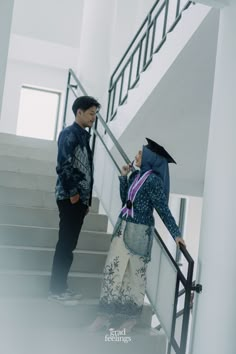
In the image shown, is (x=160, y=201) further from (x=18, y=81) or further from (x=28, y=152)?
(x=18, y=81)

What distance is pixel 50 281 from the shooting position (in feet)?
9.37

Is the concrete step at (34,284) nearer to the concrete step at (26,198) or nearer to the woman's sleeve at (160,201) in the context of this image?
the concrete step at (26,198)

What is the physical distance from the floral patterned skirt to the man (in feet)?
1.14

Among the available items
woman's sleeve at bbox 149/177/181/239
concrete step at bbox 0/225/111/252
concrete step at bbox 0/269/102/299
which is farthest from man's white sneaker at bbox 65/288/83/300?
woman's sleeve at bbox 149/177/181/239

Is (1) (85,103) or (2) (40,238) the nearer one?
(1) (85,103)

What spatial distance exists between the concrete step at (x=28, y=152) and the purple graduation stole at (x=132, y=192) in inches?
81.3

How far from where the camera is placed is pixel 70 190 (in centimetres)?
269

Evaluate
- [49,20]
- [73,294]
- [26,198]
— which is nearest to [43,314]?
[73,294]

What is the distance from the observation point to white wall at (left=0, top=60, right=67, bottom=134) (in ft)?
27.8

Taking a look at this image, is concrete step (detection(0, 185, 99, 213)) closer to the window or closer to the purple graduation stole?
the purple graduation stole

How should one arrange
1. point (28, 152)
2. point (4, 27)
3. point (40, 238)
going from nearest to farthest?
1. point (4, 27)
2. point (40, 238)
3. point (28, 152)

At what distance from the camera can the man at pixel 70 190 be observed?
8.87 feet

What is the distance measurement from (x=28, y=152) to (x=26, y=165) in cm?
34

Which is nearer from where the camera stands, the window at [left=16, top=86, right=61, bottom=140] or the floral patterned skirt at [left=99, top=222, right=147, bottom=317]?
the floral patterned skirt at [left=99, top=222, right=147, bottom=317]
